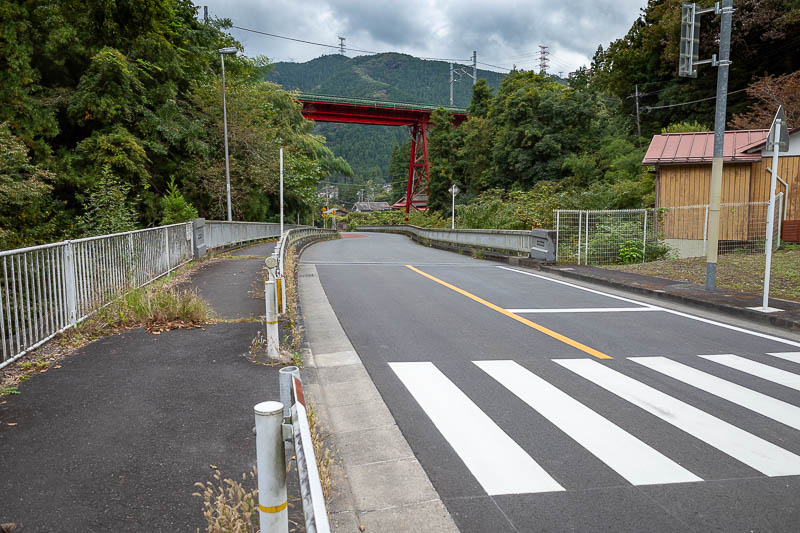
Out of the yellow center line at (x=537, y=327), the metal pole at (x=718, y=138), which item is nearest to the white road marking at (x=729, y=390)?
the yellow center line at (x=537, y=327)

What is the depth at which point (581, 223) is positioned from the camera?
56.5ft

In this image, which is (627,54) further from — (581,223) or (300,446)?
(300,446)

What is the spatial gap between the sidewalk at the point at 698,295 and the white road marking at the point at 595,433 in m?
5.25

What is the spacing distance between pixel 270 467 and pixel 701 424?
13.0 ft

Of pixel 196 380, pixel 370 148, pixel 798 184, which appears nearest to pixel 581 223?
pixel 798 184

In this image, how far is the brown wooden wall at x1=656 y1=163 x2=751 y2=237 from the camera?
18.9 metres

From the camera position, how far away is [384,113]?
6894 cm

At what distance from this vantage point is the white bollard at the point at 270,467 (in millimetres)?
2133

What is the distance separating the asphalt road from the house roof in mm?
12526

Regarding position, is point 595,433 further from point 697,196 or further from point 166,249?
point 697,196

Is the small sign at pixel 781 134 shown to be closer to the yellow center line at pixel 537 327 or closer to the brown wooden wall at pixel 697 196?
the yellow center line at pixel 537 327

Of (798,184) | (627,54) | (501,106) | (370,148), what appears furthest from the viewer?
(370,148)

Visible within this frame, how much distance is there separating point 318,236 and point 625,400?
3330 cm

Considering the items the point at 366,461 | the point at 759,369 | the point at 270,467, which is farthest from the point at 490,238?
the point at 270,467
